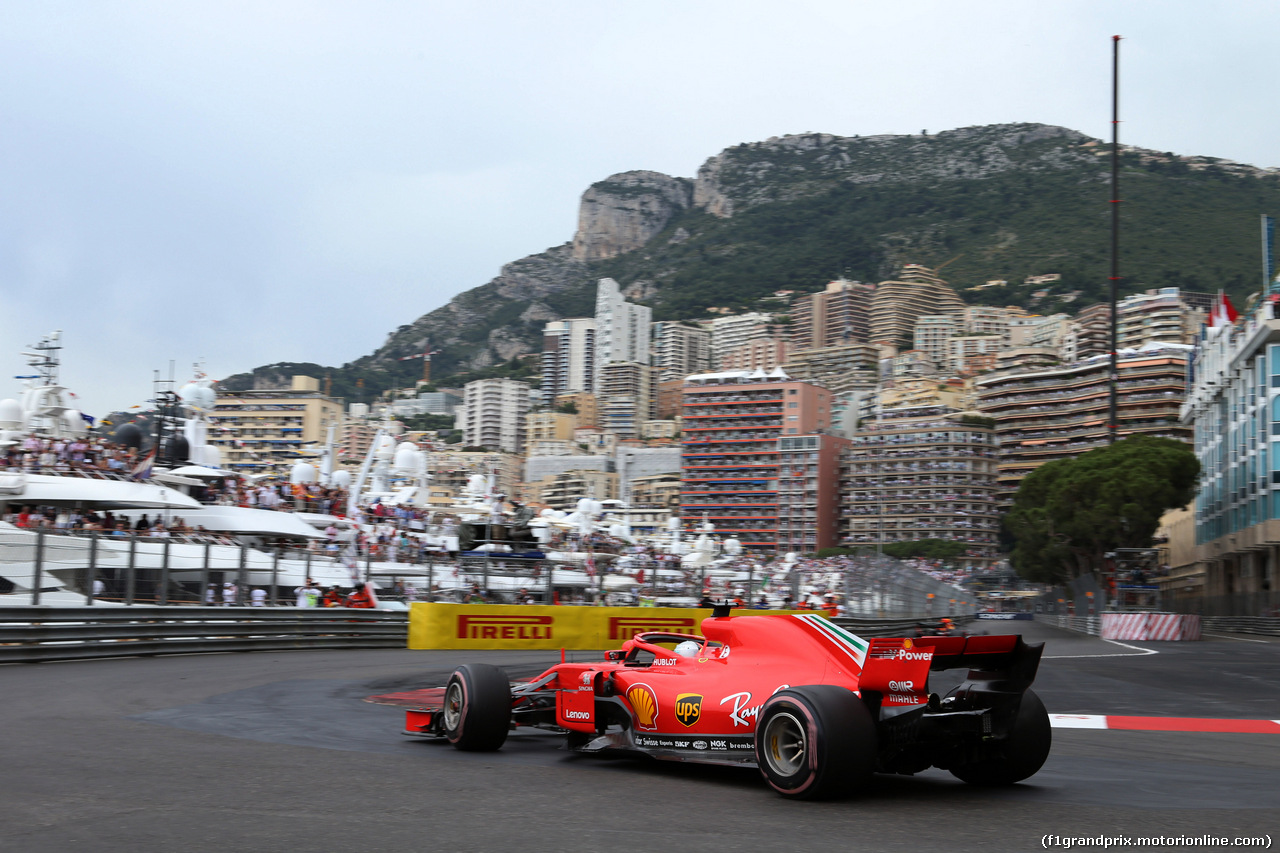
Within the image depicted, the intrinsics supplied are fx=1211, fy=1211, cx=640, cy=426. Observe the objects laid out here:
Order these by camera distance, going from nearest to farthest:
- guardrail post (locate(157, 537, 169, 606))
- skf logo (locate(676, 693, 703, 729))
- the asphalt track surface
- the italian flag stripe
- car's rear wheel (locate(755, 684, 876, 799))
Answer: the asphalt track surface, car's rear wheel (locate(755, 684, 876, 799)), the italian flag stripe, skf logo (locate(676, 693, 703, 729)), guardrail post (locate(157, 537, 169, 606))

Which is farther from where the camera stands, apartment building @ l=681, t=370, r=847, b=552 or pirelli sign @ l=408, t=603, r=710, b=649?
apartment building @ l=681, t=370, r=847, b=552

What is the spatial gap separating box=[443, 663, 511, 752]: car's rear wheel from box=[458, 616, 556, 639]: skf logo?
46.7 feet

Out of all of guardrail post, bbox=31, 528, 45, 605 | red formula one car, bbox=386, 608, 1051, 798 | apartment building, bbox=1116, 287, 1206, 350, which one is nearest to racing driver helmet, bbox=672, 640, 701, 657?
red formula one car, bbox=386, 608, 1051, 798

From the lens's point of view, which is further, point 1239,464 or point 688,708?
point 1239,464

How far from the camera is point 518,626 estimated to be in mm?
22984

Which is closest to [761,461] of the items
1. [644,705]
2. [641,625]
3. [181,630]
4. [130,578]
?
[641,625]

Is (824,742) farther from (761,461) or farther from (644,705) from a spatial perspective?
(761,461)

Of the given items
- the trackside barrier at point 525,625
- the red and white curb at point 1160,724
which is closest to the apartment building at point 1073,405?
the trackside barrier at point 525,625

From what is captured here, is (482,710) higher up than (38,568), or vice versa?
(38,568)

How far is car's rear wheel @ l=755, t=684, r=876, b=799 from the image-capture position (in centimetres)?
638

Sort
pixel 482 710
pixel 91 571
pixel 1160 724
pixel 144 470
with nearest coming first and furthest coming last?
pixel 482 710 < pixel 1160 724 < pixel 91 571 < pixel 144 470

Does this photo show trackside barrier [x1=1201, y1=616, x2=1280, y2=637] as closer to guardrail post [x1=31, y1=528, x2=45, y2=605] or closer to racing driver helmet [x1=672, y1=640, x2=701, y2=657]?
guardrail post [x1=31, y1=528, x2=45, y2=605]

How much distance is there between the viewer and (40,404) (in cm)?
3197

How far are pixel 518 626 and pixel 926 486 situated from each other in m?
149
